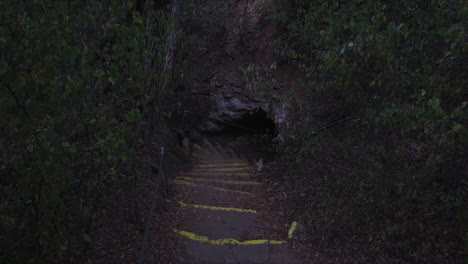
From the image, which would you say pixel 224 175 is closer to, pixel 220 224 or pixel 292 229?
pixel 220 224

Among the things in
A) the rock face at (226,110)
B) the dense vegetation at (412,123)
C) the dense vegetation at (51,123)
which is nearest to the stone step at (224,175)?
the dense vegetation at (412,123)

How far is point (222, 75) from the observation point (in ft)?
48.1

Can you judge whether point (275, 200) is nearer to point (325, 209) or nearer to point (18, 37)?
point (325, 209)

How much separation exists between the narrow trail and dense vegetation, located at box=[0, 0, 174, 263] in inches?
80.9

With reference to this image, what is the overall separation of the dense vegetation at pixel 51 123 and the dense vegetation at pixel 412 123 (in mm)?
2603

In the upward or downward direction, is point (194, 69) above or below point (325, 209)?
above

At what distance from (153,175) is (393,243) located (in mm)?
4445

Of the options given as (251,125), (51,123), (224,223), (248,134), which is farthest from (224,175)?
(51,123)

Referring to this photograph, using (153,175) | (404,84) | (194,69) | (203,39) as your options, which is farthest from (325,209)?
(203,39)

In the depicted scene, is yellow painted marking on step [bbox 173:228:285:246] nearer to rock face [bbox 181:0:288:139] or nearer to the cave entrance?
rock face [bbox 181:0:288:139]

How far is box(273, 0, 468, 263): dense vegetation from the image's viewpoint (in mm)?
3705

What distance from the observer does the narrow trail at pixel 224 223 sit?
5227 mm

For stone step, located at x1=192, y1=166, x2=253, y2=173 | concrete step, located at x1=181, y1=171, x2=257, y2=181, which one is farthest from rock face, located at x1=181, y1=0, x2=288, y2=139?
concrete step, located at x1=181, y1=171, x2=257, y2=181

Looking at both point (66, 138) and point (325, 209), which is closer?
point (66, 138)
